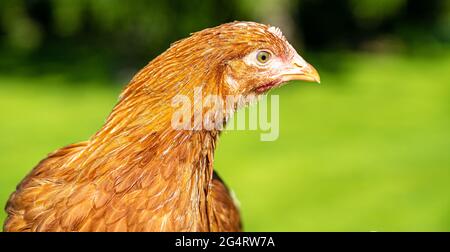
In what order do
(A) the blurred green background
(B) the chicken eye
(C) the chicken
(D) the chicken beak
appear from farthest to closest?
(A) the blurred green background
(D) the chicken beak
(B) the chicken eye
(C) the chicken

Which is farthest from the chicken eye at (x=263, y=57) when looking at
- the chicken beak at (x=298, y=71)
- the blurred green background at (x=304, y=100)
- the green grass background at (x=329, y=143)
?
the blurred green background at (x=304, y=100)

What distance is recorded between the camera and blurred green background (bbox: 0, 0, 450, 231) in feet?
24.1

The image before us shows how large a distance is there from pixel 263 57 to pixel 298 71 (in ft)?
0.64

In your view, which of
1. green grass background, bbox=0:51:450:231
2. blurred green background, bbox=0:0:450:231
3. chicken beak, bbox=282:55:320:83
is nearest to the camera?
chicken beak, bbox=282:55:320:83

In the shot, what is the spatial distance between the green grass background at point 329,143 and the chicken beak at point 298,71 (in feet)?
10.5

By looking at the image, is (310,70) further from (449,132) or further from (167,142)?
(449,132)

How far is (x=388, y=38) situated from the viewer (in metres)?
14.0

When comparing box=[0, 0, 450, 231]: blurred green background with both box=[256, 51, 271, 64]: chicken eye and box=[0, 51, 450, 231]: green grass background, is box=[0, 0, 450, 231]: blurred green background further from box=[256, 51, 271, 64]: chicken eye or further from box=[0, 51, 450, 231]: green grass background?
box=[256, 51, 271, 64]: chicken eye

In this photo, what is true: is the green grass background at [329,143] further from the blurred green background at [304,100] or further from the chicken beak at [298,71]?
the chicken beak at [298,71]

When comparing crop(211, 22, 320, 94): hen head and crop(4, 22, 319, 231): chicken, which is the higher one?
crop(211, 22, 320, 94): hen head

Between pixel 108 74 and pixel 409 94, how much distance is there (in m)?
4.90

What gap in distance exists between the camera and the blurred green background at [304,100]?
24.1 feet

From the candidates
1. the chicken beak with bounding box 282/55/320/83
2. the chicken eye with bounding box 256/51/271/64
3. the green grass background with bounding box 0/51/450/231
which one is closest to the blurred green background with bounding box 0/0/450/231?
the green grass background with bounding box 0/51/450/231
